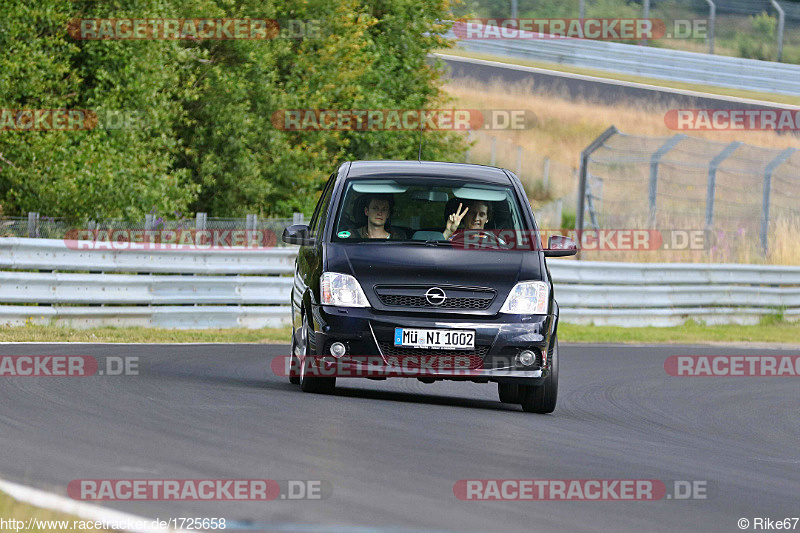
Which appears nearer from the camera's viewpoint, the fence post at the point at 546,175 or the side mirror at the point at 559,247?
the side mirror at the point at 559,247

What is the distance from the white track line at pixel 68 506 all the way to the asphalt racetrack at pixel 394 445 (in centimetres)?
13

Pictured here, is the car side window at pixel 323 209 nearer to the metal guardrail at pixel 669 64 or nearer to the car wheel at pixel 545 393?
the car wheel at pixel 545 393

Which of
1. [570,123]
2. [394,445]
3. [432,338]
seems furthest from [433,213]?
[570,123]

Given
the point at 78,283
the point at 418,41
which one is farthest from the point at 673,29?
the point at 78,283

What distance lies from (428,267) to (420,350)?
0.59 m

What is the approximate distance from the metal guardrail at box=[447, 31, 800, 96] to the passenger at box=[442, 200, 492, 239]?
35.6 metres

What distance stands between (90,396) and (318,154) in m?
20.9

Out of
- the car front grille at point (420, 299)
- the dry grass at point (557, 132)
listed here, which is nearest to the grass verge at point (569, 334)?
the car front grille at point (420, 299)

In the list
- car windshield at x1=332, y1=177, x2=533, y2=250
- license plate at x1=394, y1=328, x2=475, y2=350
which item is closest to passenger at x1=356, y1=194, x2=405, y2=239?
car windshield at x1=332, y1=177, x2=533, y2=250

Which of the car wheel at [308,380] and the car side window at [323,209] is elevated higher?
the car side window at [323,209]

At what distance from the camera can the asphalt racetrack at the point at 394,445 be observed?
233 inches

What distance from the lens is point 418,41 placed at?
34844 millimetres

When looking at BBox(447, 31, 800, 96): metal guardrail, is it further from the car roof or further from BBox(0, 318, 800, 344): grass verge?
the car roof

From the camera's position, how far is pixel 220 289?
696 inches
